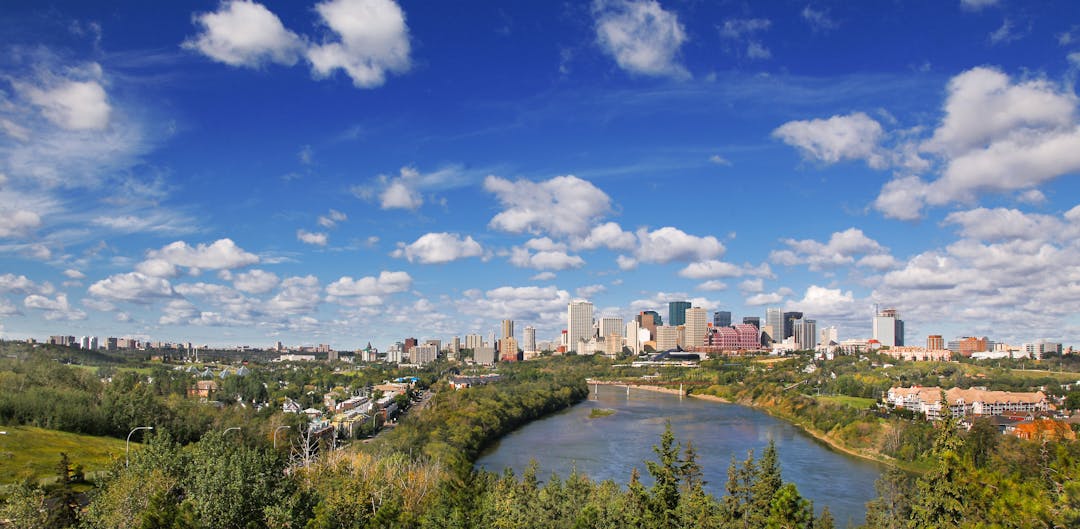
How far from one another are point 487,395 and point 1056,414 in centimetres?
4365

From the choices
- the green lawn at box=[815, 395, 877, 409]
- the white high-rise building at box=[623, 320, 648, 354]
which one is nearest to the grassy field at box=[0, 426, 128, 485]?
the green lawn at box=[815, 395, 877, 409]

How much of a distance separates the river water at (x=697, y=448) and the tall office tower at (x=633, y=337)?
10149 centimetres

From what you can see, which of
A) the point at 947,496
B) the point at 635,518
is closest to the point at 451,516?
the point at 635,518

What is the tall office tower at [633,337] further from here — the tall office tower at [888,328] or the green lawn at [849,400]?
the green lawn at [849,400]

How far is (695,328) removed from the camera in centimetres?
17912

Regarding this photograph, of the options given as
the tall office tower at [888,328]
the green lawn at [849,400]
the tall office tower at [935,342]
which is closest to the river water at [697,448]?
the green lawn at [849,400]

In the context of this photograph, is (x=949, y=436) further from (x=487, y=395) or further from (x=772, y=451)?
(x=487, y=395)

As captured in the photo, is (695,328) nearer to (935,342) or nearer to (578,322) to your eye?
(578,322)

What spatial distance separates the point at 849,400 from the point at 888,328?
10046 centimetres

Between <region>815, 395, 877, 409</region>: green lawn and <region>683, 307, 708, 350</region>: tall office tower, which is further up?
<region>683, 307, 708, 350</region>: tall office tower

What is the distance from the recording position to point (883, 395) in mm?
69562

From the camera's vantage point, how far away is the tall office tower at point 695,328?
17812 cm

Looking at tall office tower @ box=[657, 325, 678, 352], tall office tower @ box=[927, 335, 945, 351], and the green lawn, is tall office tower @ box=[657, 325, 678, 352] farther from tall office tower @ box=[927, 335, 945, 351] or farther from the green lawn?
the green lawn

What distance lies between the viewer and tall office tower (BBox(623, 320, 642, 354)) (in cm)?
17925
